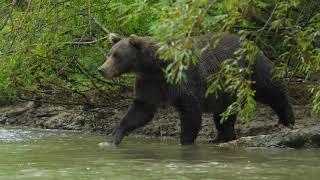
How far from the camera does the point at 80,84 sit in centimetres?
1256

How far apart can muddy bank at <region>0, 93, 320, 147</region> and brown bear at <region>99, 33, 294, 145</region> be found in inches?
21.9

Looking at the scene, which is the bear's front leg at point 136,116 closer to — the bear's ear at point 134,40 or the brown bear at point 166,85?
the brown bear at point 166,85

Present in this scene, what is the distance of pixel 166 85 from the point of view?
9469 mm

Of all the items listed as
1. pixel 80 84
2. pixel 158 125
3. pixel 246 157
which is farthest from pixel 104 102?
pixel 246 157

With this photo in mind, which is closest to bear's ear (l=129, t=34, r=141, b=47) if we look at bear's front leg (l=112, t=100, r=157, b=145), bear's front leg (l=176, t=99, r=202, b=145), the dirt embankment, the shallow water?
bear's front leg (l=112, t=100, r=157, b=145)

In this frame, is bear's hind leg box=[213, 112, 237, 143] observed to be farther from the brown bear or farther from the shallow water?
the shallow water

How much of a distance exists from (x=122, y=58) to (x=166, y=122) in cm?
240

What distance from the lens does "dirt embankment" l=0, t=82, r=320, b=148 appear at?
27.6ft

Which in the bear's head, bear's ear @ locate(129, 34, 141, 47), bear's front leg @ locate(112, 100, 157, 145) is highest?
bear's ear @ locate(129, 34, 141, 47)

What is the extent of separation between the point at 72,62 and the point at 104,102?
1343 mm

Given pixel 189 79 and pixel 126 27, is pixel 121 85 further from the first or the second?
pixel 189 79

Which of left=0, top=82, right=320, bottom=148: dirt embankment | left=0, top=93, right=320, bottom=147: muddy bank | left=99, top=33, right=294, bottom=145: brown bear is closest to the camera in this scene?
left=0, top=82, right=320, bottom=148: dirt embankment

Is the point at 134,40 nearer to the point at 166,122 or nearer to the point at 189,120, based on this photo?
the point at 189,120

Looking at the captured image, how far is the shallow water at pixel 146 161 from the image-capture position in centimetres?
596
